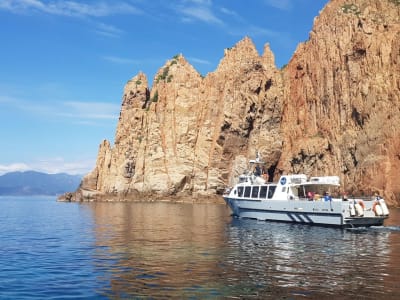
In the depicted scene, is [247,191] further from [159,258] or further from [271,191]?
[159,258]

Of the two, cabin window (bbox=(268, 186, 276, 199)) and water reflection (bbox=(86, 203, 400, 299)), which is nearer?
Result: water reflection (bbox=(86, 203, 400, 299))

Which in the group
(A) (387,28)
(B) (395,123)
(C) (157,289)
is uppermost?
(A) (387,28)

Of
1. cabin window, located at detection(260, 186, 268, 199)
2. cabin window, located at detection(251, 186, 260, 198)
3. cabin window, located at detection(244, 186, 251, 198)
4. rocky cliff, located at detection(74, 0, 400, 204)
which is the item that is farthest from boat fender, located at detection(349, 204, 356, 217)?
rocky cliff, located at detection(74, 0, 400, 204)

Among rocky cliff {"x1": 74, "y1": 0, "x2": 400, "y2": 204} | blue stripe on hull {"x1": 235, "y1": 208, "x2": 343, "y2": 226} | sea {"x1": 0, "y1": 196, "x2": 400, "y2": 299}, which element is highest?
rocky cliff {"x1": 74, "y1": 0, "x2": 400, "y2": 204}

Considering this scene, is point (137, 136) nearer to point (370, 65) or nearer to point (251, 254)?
point (370, 65)

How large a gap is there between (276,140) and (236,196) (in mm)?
58469

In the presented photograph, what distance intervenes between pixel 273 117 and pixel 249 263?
306 feet

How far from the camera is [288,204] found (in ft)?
162

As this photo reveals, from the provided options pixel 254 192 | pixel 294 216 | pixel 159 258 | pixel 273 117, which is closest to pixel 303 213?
pixel 294 216

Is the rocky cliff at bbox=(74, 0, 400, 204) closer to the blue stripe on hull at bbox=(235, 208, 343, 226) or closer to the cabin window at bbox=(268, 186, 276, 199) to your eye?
the blue stripe on hull at bbox=(235, 208, 343, 226)

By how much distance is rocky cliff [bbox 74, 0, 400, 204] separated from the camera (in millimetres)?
90625

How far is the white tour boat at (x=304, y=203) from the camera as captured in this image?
4406 cm

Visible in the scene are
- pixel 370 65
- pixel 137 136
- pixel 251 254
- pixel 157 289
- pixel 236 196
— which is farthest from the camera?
pixel 137 136

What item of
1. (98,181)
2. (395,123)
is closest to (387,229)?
(395,123)
